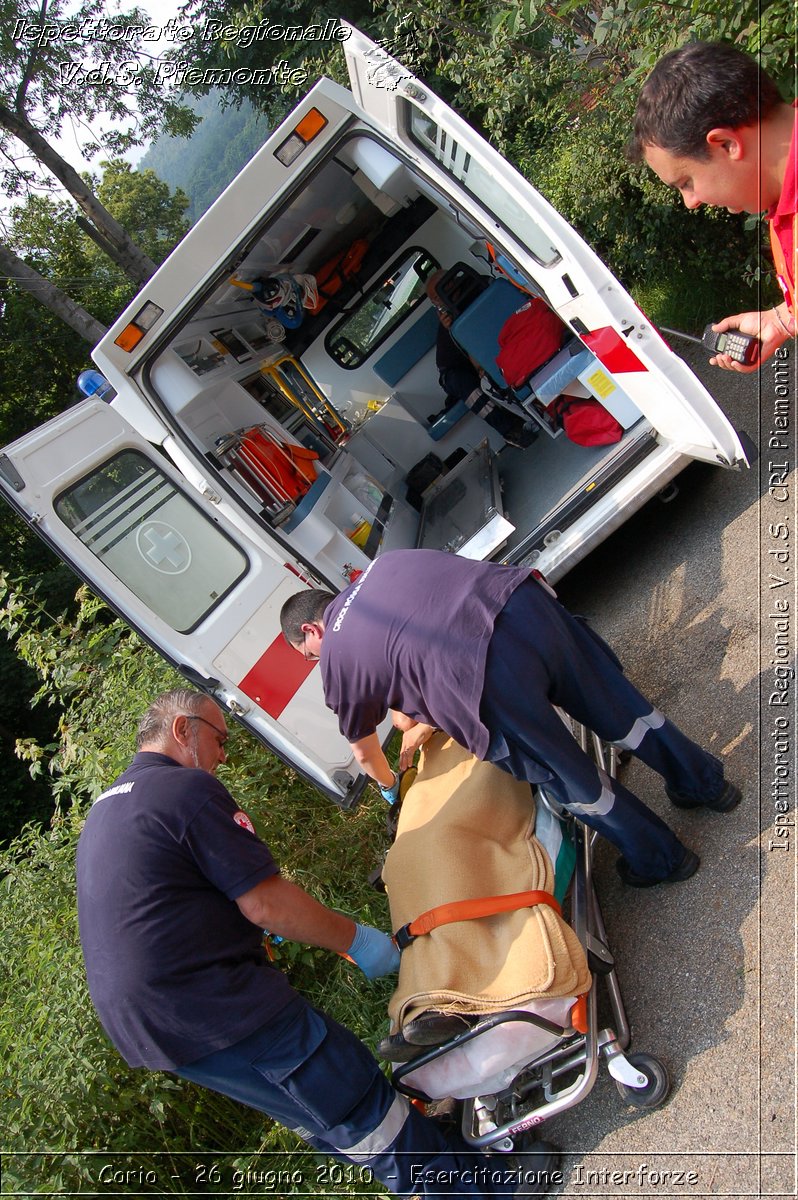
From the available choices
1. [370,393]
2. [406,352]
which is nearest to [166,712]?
[370,393]

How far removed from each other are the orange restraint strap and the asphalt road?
1.61 feet

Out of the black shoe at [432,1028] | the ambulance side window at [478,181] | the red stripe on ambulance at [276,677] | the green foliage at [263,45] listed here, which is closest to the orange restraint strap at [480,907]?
the black shoe at [432,1028]

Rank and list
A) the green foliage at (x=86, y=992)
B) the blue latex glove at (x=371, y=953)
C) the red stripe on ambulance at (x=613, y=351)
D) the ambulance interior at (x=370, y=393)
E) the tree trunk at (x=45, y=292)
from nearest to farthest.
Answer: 1. the blue latex glove at (x=371, y=953)
2. the green foliage at (x=86, y=992)
3. the red stripe on ambulance at (x=613, y=351)
4. the ambulance interior at (x=370, y=393)
5. the tree trunk at (x=45, y=292)

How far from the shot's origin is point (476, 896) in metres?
2.54

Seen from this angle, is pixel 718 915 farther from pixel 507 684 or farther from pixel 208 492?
pixel 208 492

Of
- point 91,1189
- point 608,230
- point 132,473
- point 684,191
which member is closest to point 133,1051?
point 91,1189

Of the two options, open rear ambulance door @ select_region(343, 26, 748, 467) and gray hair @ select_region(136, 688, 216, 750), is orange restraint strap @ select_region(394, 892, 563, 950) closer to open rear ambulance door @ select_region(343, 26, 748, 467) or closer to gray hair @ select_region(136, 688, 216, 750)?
gray hair @ select_region(136, 688, 216, 750)

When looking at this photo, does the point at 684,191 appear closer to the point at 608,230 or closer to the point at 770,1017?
the point at 770,1017

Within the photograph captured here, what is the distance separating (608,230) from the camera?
5836 millimetres

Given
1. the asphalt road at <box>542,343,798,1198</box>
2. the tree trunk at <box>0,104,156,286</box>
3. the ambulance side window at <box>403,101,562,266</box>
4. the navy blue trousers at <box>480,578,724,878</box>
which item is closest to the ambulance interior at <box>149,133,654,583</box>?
the ambulance side window at <box>403,101,562,266</box>

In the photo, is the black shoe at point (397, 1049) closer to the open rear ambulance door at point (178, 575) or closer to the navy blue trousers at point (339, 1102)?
the navy blue trousers at point (339, 1102)

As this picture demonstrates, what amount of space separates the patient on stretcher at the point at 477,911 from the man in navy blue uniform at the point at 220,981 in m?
0.25

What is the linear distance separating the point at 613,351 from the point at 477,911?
2.26 m

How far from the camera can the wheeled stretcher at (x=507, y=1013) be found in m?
2.38
